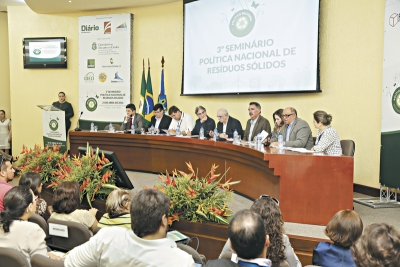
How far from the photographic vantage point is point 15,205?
2.50m

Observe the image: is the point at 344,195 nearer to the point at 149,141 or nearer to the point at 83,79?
the point at 149,141

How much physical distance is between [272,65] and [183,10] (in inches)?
106

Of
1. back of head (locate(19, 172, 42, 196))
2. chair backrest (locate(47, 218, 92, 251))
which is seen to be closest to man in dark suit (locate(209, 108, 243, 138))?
back of head (locate(19, 172, 42, 196))

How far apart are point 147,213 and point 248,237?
458 millimetres

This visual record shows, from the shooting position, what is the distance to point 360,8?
19.8 ft

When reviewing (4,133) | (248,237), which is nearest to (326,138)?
(248,237)

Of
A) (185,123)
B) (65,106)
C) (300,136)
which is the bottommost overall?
(300,136)

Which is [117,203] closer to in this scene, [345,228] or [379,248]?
[345,228]

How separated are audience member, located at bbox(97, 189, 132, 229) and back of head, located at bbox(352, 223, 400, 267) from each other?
5.66 ft

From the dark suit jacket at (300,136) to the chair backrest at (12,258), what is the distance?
3.64 metres

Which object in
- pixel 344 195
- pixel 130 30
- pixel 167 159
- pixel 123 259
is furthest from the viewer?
pixel 130 30

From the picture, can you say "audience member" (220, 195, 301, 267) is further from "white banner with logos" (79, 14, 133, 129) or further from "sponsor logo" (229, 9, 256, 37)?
"white banner with logos" (79, 14, 133, 129)

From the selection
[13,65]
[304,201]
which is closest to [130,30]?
[13,65]

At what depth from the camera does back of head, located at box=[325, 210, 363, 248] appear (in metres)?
2.25
